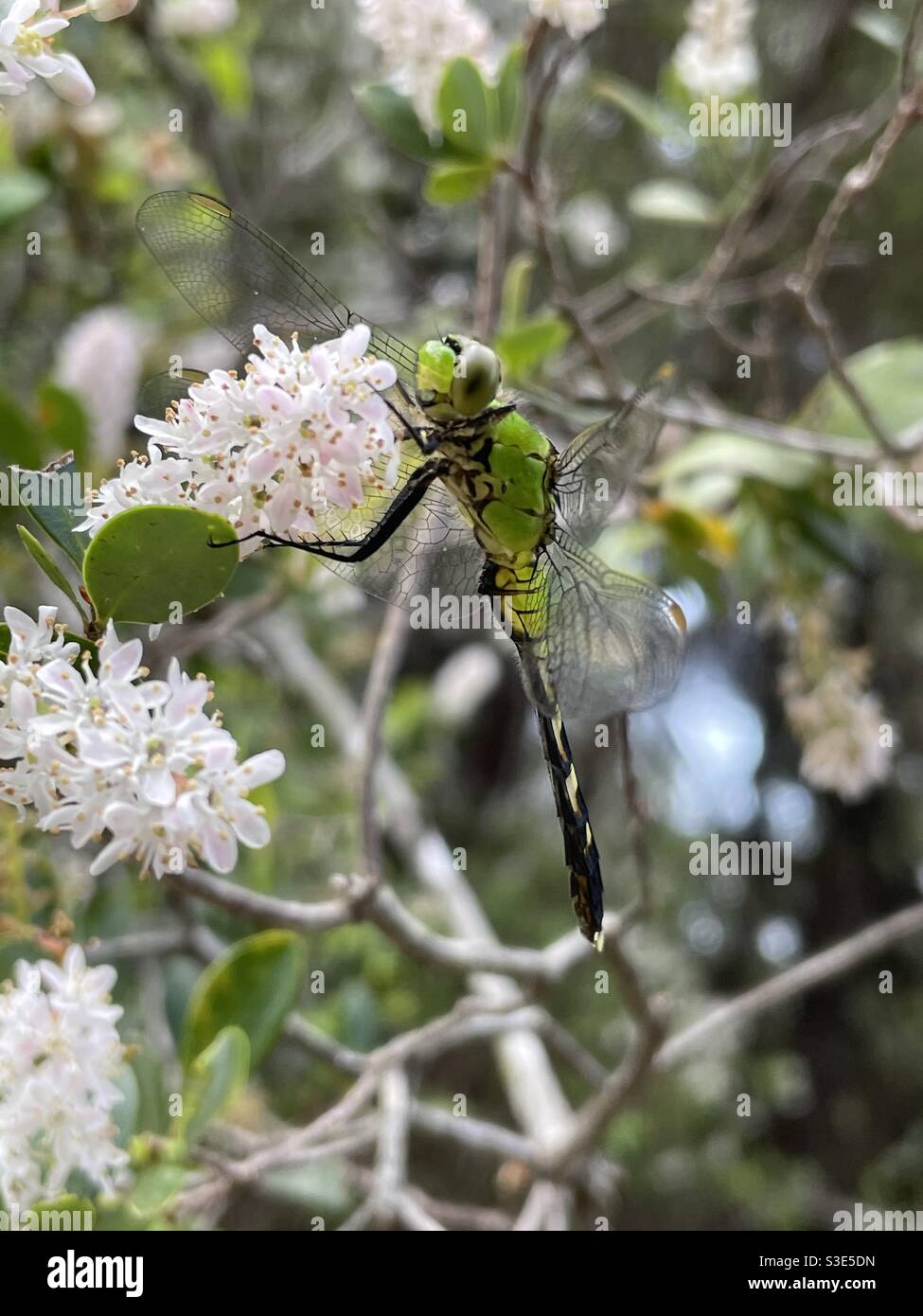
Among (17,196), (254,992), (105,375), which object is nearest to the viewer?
(254,992)

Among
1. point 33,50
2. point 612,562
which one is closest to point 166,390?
point 33,50

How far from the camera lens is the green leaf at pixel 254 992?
960 mm

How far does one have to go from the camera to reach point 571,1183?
1307 mm

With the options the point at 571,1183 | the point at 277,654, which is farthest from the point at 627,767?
the point at 277,654

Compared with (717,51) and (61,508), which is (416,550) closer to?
(61,508)

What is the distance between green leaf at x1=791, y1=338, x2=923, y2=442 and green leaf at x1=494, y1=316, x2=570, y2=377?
17.6 inches

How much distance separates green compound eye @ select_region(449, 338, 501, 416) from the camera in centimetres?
69

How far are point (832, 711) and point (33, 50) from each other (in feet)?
3.53

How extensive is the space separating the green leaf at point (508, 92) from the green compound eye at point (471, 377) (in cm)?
49

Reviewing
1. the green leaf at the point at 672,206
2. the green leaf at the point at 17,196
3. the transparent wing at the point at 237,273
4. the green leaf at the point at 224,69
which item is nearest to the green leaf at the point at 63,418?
the green leaf at the point at 17,196

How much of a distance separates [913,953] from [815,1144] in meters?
0.51

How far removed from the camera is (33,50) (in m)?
Result: 0.61

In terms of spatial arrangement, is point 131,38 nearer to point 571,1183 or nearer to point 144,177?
point 144,177

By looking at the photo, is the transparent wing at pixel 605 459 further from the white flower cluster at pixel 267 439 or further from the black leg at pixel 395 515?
the white flower cluster at pixel 267 439
